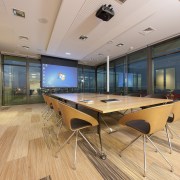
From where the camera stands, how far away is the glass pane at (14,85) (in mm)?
6199

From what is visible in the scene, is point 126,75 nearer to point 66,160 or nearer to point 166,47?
point 166,47

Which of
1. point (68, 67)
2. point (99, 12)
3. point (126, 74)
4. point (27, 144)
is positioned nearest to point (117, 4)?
point (99, 12)

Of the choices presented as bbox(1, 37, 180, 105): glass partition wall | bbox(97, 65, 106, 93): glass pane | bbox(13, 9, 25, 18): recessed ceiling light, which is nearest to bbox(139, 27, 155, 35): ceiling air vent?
bbox(1, 37, 180, 105): glass partition wall

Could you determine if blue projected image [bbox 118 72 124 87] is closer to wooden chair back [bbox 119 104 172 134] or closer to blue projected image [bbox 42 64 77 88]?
blue projected image [bbox 42 64 77 88]

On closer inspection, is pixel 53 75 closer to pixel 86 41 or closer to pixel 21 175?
pixel 86 41

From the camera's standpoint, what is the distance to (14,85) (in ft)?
21.0

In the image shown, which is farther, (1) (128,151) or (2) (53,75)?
(2) (53,75)

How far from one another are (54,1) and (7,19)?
1541 mm

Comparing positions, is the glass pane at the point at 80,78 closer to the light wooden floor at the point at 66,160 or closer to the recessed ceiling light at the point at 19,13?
the recessed ceiling light at the point at 19,13

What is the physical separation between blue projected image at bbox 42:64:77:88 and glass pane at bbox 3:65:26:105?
1370 mm

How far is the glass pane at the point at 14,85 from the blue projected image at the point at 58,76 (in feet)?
4.49

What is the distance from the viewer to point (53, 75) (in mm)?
6566

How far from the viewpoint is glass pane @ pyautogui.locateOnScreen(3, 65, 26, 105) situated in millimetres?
6199

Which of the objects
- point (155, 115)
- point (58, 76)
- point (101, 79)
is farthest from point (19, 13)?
point (101, 79)
